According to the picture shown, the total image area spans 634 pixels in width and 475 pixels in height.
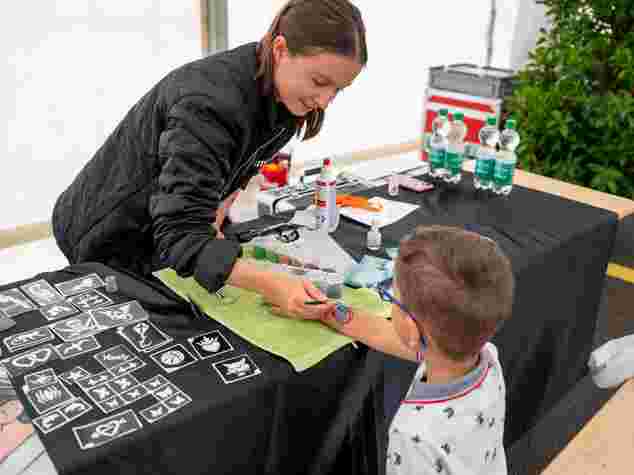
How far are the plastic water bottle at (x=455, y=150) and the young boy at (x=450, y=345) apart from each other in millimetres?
1112

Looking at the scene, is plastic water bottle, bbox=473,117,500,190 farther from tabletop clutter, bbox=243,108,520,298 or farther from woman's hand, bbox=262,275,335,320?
woman's hand, bbox=262,275,335,320

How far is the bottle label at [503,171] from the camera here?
1.97m

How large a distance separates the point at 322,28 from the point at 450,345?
0.65m

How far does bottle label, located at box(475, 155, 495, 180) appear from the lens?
2025 mm

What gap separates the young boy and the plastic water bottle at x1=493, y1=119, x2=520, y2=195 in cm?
104

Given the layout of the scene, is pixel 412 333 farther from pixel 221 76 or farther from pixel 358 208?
pixel 358 208

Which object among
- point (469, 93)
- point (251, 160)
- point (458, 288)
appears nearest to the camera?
point (458, 288)

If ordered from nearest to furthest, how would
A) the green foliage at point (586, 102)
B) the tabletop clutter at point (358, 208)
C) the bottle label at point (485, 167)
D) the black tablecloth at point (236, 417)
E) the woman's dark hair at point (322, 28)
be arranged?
the black tablecloth at point (236, 417) → the woman's dark hair at point (322, 28) → the tabletop clutter at point (358, 208) → the bottle label at point (485, 167) → the green foliage at point (586, 102)

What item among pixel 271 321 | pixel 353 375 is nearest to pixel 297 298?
pixel 271 321

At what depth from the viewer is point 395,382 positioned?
1.33 m

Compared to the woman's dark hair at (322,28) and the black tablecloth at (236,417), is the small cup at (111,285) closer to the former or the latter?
the black tablecloth at (236,417)

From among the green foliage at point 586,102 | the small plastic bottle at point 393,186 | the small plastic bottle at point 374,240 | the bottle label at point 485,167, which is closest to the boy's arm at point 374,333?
the small plastic bottle at point 374,240

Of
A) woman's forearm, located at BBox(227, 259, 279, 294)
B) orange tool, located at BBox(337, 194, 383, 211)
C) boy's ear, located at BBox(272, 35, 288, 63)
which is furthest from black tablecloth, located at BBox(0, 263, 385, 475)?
orange tool, located at BBox(337, 194, 383, 211)

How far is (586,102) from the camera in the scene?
3.02 meters
